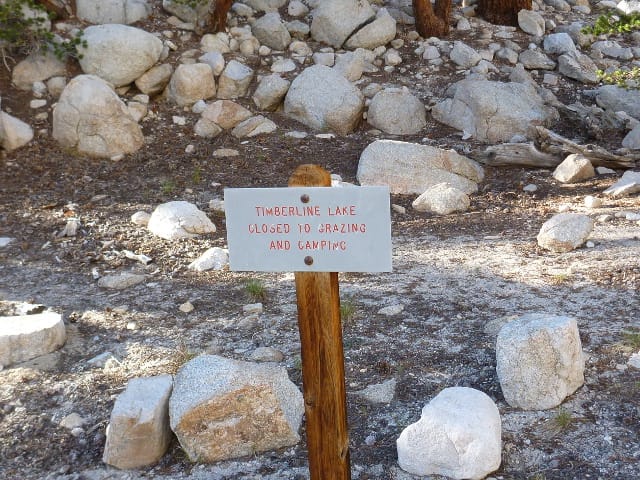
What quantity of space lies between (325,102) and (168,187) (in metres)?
2.45

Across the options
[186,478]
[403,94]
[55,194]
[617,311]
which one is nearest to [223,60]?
[403,94]

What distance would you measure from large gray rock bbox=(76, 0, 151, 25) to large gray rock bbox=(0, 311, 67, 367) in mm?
6394

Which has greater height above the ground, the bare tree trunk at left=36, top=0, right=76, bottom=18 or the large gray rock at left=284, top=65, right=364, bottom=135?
the bare tree trunk at left=36, top=0, right=76, bottom=18

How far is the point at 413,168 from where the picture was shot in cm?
784

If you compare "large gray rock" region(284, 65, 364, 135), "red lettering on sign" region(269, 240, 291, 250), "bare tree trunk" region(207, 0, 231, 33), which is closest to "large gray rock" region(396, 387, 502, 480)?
"red lettering on sign" region(269, 240, 291, 250)

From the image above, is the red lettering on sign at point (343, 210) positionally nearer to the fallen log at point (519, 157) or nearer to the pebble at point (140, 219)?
the pebble at point (140, 219)

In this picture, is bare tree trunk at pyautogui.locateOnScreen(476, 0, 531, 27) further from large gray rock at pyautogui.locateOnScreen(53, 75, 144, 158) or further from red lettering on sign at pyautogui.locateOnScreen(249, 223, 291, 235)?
red lettering on sign at pyautogui.locateOnScreen(249, 223, 291, 235)

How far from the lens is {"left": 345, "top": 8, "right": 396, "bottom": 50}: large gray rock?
10438 mm

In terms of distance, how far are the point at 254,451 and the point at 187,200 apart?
438 cm

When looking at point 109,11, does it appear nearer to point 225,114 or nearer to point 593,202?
point 225,114

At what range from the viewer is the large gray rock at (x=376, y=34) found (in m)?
10.4

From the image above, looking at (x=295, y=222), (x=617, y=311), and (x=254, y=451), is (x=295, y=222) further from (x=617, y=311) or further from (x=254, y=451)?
(x=617, y=311)

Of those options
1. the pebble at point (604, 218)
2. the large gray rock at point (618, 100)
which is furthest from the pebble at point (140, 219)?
the large gray rock at point (618, 100)

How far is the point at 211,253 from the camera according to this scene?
5.99m
